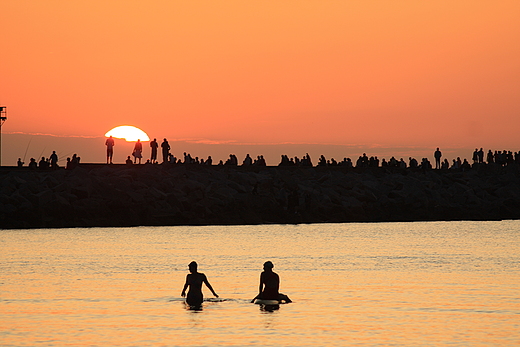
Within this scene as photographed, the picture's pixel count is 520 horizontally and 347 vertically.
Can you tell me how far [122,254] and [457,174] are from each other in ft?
174

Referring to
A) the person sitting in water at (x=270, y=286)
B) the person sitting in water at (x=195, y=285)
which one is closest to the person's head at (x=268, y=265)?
the person sitting in water at (x=270, y=286)

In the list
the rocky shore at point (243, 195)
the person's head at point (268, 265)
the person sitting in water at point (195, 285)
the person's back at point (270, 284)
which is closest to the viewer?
the person's head at point (268, 265)

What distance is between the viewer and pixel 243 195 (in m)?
78.6

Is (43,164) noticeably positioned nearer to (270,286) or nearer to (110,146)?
(110,146)

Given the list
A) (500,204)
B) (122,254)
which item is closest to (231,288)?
(122,254)

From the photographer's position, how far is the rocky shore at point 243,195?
71.9 m

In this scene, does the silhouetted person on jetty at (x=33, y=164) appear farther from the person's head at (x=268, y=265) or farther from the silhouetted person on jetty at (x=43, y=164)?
the person's head at (x=268, y=265)

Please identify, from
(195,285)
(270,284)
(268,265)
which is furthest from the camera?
(195,285)

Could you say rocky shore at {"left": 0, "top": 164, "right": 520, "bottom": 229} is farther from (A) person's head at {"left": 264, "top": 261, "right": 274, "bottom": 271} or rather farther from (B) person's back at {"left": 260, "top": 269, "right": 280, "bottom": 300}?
(A) person's head at {"left": 264, "top": 261, "right": 274, "bottom": 271}

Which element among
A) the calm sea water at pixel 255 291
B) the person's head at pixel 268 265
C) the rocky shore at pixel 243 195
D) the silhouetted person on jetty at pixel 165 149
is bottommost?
the calm sea water at pixel 255 291

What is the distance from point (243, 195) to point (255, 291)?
4431 cm

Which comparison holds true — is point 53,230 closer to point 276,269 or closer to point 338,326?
point 276,269

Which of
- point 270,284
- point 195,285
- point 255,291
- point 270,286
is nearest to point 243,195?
point 255,291

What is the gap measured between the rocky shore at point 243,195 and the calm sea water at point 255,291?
8.42 metres
